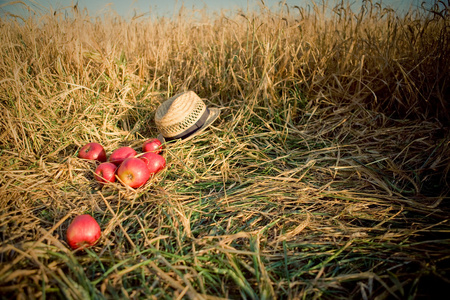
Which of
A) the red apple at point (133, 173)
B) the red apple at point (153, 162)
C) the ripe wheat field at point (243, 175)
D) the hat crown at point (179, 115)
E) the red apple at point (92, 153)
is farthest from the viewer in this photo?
the hat crown at point (179, 115)

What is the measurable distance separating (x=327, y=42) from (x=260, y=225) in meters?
2.15

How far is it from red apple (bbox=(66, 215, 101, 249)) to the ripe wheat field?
63 millimetres

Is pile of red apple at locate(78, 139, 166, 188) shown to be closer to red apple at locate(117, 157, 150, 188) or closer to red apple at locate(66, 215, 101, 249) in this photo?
red apple at locate(117, 157, 150, 188)

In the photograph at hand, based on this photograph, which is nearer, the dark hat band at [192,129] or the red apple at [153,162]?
the red apple at [153,162]

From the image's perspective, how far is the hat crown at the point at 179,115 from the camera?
1.96 metres

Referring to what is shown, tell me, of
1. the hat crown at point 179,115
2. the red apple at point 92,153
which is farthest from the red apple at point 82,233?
the hat crown at point 179,115

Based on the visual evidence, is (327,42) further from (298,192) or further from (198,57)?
(298,192)

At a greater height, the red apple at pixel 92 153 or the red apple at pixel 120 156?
the red apple at pixel 120 156

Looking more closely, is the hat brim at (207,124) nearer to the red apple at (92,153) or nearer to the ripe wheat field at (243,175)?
the ripe wheat field at (243,175)

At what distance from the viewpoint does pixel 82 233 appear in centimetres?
106

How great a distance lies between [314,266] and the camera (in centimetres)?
100

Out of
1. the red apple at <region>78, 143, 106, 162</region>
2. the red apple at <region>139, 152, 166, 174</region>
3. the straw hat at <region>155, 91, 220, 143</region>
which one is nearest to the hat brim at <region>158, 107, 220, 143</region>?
the straw hat at <region>155, 91, 220, 143</region>

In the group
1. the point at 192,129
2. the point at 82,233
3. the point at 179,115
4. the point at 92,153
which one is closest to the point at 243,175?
the point at 192,129

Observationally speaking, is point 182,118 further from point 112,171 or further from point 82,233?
point 82,233
